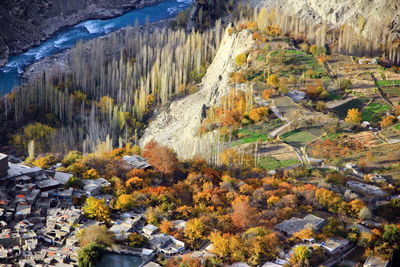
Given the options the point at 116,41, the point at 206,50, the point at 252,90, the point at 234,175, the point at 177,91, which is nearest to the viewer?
the point at 234,175

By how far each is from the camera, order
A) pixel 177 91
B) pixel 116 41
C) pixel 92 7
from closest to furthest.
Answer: pixel 177 91 < pixel 116 41 < pixel 92 7

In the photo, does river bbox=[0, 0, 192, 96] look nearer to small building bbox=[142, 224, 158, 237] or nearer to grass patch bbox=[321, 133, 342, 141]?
grass patch bbox=[321, 133, 342, 141]

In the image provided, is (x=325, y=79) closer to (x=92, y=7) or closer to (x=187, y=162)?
(x=187, y=162)

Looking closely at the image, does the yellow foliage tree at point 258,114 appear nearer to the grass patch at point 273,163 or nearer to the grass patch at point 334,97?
the grass patch at point 273,163

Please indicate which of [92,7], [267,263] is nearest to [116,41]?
[92,7]

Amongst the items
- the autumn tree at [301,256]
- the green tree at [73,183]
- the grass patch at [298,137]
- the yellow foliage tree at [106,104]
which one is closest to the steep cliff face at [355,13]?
the grass patch at [298,137]

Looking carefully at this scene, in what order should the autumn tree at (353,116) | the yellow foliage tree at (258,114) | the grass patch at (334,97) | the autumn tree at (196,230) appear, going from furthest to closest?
the grass patch at (334,97)
the yellow foliage tree at (258,114)
the autumn tree at (353,116)
the autumn tree at (196,230)
